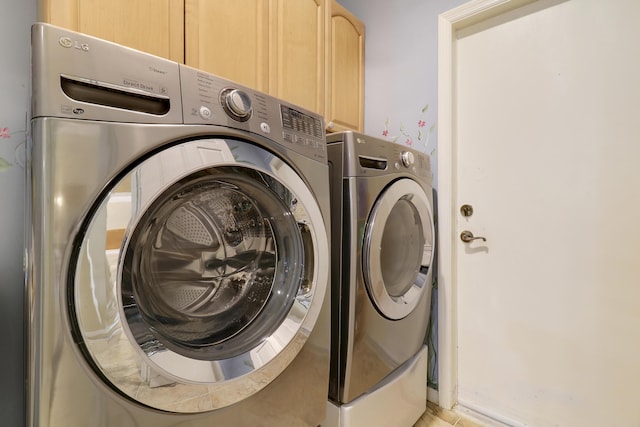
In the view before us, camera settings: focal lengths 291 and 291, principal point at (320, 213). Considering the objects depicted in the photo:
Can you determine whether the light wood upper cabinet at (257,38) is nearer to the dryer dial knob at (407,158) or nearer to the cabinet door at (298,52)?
the cabinet door at (298,52)

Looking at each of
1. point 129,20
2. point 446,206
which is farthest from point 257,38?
point 446,206

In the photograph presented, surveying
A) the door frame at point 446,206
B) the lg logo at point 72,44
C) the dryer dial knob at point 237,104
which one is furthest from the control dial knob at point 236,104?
the door frame at point 446,206

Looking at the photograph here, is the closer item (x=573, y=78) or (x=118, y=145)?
(x=118, y=145)

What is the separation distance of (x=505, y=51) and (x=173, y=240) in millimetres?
1544

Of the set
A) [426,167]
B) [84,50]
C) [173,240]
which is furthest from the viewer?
[426,167]

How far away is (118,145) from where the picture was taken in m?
0.47

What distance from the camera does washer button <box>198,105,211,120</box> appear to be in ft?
1.85

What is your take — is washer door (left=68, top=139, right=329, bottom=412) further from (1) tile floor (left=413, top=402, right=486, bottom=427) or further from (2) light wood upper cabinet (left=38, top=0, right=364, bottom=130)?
(1) tile floor (left=413, top=402, right=486, bottom=427)

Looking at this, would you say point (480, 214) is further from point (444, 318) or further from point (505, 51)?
point (505, 51)

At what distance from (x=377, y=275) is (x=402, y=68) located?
1177 mm

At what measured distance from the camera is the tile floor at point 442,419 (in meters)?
1.30

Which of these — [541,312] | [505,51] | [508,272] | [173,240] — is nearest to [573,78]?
[505,51]

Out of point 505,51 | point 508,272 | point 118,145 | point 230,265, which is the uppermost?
point 505,51

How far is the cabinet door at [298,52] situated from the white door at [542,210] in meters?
0.59
